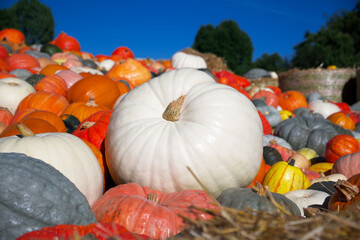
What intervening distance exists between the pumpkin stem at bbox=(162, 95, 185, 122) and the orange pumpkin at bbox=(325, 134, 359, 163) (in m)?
2.99

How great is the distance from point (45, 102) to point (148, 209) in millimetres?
3238

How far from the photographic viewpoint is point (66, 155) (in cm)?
228

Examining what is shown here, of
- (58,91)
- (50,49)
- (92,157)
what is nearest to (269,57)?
(50,49)

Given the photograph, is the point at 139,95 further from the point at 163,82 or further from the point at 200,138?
the point at 200,138

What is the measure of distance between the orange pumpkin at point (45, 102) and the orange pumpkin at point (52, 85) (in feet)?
1.79

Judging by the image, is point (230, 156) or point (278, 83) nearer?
point (230, 156)

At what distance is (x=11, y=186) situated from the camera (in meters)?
1.52

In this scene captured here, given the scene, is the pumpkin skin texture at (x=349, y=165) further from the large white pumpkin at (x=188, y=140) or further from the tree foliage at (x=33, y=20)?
the tree foliage at (x=33, y=20)

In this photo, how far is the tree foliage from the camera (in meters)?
32.4

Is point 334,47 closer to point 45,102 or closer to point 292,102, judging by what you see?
point 292,102

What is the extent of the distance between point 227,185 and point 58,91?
3.94 metres

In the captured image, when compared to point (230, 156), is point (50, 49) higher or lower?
higher

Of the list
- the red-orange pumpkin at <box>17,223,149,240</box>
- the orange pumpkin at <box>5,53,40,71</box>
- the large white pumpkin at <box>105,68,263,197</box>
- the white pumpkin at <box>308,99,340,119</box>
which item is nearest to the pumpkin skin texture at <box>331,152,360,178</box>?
the large white pumpkin at <box>105,68,263,197</box>

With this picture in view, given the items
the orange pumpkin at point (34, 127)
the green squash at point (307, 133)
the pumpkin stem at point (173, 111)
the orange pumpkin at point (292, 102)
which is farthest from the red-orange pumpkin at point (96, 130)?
the orange pumpkin at point (292, 102)
